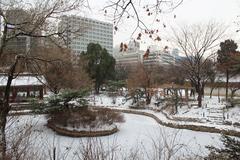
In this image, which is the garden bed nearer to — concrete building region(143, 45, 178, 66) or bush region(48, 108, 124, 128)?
bush region(48, 108, 124, 128)

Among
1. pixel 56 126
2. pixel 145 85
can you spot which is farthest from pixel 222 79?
pixel 56 126

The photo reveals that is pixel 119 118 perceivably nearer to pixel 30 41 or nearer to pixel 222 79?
pixel 30 41

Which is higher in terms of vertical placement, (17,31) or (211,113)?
(17,31)

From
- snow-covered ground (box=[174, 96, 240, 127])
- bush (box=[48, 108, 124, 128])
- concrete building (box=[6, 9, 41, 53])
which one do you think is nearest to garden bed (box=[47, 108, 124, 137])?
bush (box=[48, 108, 124, 128])

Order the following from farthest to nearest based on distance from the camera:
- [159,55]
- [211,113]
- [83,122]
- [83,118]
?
[211,113], [83,118], [83,122], [159,55]

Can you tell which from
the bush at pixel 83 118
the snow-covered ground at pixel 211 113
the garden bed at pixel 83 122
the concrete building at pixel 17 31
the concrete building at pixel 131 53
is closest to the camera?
the concrete building at pixel 131 53

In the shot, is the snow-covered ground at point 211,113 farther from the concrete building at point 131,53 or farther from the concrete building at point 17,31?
the concrete building at point 17,31

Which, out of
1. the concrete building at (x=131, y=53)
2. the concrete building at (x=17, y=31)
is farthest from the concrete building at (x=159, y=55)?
the concrete building at (x=17, y=31)

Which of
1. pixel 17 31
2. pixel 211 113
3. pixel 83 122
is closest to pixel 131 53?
pixel 83 122

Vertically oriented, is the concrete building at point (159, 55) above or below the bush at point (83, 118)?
above

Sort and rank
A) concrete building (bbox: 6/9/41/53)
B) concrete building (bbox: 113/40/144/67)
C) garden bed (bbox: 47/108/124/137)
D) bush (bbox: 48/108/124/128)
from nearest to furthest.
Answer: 1. concrete building (bbox: 113/40/144/67)
2. concrete building (bbox: 6/9/41/53)
3. garden bed (bbox: 47/108/124/137)
4. bush (bbox: 48/108/124/128)

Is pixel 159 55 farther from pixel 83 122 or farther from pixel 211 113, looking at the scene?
pixel 211 113

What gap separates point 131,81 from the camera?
2698cm

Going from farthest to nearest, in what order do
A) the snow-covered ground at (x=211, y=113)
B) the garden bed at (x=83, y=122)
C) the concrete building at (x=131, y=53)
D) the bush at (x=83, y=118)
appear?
1. the snow-covered ground at (x=211, y=113)
2. the bush at (x=83, y=118)
3. the garden bed at (x=83, y=122)
4. the concrete building at (x=131, y=53)
